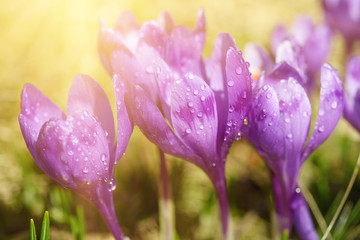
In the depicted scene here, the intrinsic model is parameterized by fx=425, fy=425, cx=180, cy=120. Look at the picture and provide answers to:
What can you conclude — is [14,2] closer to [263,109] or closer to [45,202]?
[45,202]

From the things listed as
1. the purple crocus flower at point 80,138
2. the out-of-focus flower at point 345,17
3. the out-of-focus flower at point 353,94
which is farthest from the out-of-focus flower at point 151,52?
the out-of-focus flower at point 345,17

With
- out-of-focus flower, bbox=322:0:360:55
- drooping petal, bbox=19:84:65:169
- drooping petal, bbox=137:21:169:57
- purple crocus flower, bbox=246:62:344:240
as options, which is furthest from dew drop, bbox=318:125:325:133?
out-of-focus flower, bbox=322:0:360:55

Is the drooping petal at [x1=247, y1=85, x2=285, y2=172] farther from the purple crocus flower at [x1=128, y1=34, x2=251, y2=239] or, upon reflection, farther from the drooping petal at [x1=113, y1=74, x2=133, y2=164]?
the drooping petal at [x1=113, y1=74, x2=133, y2=164]

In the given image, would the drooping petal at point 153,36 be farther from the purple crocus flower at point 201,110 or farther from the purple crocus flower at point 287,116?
the purple crocus flower at point 287,116

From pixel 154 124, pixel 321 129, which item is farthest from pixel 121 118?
pixel 321 129

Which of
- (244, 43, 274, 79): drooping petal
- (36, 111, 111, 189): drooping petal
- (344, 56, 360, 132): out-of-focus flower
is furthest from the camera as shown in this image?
(244, 43, 274, 79): drooping petal

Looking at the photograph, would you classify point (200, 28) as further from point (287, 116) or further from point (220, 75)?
point (287, 116)
